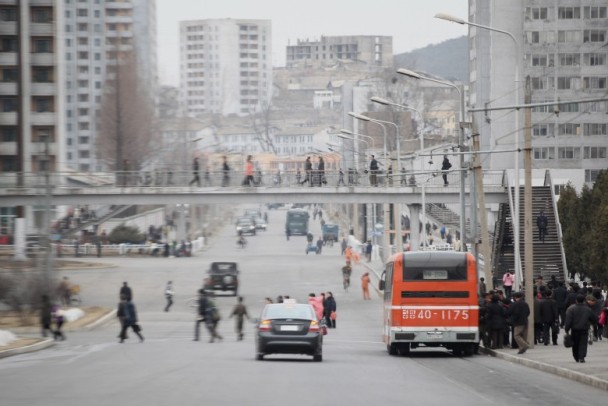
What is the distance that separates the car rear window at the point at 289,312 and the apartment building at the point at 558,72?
78649mm

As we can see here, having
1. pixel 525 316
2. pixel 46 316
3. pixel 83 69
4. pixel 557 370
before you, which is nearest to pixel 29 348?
pixel 46 316

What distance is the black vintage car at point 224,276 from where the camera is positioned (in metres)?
73.4

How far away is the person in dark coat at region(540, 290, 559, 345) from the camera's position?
1363 inches

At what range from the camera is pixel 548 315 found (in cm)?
3488

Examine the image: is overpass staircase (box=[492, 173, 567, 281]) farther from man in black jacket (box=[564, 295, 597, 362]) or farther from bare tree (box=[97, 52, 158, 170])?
bare tree (box=[97, 52, 158, 170])

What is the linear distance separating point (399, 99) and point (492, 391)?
150973 mm

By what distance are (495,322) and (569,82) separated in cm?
7927

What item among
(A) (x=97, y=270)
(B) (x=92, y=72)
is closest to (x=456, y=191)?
(A) (x=97, y=270)

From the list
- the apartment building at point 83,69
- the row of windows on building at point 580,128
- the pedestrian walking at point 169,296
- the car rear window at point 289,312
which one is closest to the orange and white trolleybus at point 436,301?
the car rear window at point 289,312

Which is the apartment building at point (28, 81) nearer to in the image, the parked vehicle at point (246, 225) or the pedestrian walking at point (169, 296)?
the pedestrian walking at point (169, 296)

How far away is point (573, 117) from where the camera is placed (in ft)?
365

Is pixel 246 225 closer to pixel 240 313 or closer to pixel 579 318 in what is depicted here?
pixel 240 313

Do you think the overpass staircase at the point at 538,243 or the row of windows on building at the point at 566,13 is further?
the row of windows on building at the point at 566,13

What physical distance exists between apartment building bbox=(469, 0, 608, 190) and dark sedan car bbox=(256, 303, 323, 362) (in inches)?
3117
